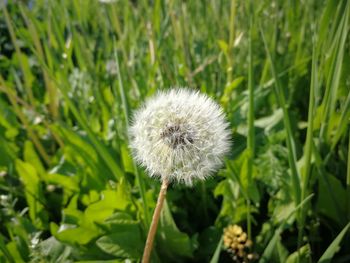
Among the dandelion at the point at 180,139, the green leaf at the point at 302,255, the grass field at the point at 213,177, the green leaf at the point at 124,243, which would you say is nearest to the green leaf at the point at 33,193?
the grass field at the point at 213,177

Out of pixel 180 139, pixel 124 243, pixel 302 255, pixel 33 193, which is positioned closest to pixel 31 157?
pixel 33 193

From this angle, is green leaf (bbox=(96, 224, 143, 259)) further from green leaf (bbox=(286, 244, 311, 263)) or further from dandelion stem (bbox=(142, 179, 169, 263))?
green leaf (bbox=(286, 244, 311, 263))

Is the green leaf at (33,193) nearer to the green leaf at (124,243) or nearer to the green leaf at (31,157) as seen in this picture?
the green leaf at (31,157)

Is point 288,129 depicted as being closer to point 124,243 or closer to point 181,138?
point 181,138

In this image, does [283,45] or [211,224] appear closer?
[211,224]

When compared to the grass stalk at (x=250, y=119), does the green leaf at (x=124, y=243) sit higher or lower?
lower

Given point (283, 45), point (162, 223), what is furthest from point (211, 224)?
point (283, 45)

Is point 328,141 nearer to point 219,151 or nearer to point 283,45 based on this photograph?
point 219,151

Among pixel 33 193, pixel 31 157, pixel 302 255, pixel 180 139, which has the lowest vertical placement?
pixel 302 255
